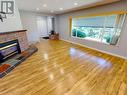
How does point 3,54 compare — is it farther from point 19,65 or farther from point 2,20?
point 2,20

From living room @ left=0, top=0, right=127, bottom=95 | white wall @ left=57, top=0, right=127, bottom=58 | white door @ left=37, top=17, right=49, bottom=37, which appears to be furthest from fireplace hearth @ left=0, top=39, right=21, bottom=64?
white door @ left=37, top=17, right=49, bottom=37

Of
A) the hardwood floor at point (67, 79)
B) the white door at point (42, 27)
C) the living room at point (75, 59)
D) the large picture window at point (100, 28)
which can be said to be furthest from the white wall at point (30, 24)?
the hardwood floor at point (67, 79)

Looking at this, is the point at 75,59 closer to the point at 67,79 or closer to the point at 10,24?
the point at 67,79

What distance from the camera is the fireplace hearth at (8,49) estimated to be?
3251mm

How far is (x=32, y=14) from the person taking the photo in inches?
241

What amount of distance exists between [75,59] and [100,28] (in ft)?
7.47

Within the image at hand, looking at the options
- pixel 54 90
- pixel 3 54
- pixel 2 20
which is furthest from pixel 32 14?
pixel 54 90

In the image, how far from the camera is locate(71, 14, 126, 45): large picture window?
12.1 feet

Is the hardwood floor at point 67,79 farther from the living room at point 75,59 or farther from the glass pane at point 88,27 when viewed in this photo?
the glass pane at point 88,27

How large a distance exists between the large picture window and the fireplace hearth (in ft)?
12.9

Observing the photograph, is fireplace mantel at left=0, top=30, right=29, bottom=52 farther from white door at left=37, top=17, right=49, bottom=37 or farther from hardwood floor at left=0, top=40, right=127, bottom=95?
white door at left=37, top=17, right=49, bottom=37

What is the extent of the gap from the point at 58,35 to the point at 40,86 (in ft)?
20.8

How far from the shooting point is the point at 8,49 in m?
3.56

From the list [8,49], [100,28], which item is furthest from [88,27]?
[8,49]
